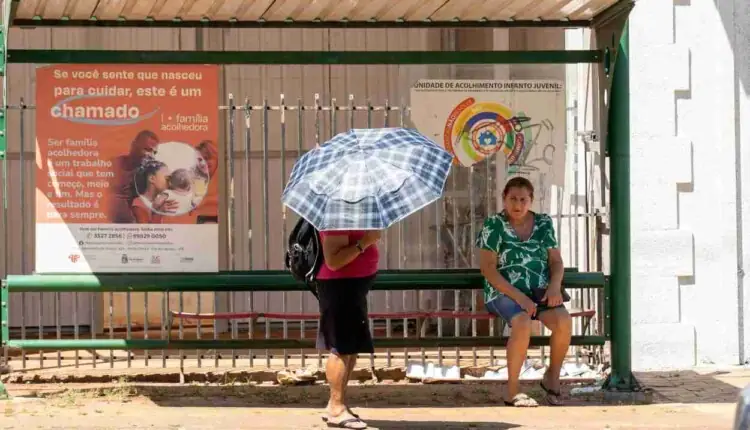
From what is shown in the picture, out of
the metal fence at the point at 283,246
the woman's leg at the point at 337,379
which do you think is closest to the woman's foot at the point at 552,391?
the metal fence at the point at 283,246

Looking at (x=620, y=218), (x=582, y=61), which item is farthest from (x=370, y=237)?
(x=582, y=61)

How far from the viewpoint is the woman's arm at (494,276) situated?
8.16 metres

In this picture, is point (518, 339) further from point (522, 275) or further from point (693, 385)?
point (693, 385)

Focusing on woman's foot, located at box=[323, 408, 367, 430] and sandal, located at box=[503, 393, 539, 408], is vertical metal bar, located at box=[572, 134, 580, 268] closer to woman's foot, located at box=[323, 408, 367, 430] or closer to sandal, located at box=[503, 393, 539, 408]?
sandal, located at box=[503, 393, 539, 408]

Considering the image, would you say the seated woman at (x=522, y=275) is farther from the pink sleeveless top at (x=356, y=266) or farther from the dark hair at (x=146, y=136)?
the dark hair at (x=146, y=136)

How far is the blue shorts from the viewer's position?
26.7 ft

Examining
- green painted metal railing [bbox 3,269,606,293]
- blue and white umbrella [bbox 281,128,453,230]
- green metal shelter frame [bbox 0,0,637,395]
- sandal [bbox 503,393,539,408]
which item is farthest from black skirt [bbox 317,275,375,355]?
green metal shelter frame [bbox 0,0,637,395]

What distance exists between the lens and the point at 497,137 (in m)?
8.66

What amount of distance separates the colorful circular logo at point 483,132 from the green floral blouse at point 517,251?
1.85 ft

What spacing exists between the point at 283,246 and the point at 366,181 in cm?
238

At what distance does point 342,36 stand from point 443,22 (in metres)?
3.68

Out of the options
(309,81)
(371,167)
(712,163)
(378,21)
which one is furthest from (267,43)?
(371,167)

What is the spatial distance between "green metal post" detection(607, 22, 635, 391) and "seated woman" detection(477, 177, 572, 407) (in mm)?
461

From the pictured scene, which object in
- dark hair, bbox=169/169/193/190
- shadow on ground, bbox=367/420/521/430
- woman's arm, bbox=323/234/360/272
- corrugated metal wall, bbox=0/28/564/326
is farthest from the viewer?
corrugated metal wall, bbox=0/28/564/326
